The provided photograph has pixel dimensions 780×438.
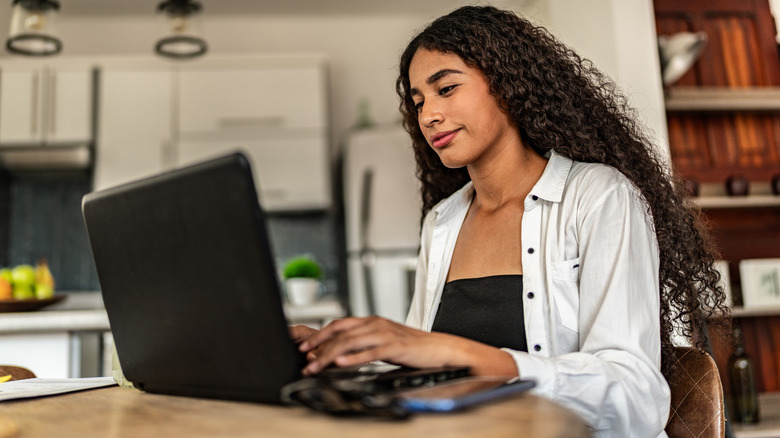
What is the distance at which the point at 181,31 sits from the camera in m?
3.28

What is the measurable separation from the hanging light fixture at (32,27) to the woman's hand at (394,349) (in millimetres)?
2947

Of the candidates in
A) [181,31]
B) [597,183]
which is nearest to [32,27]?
[181,31]

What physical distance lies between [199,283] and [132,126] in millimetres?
3678

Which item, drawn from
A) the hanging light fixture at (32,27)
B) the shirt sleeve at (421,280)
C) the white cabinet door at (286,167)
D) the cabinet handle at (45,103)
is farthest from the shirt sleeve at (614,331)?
the cabinet handle at (45,103)

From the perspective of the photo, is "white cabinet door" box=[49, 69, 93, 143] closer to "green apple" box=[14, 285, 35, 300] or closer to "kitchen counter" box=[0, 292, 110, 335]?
"green apple" box=[14, 285, 35, 300]

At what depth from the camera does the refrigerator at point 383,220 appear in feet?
12.7

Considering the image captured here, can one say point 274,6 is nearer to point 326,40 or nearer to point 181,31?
point 326,40

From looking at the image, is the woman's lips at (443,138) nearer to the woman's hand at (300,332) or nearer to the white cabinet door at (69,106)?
the woman's hand at (300,332)

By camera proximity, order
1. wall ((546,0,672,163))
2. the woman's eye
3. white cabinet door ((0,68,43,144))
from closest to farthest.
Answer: the woman's eye, wall ((546,0,672,163)), white cabinet door ((0,68,43,144))

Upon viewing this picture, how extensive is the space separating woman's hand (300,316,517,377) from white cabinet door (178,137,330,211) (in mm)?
3331

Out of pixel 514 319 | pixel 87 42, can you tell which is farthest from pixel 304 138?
pixel 514 319

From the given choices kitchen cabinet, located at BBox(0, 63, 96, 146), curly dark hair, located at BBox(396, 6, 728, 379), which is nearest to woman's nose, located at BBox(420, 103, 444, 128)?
curly dark hair, located at BBox(396, 6, 728, 379)

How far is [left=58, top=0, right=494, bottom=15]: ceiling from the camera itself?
4359mm

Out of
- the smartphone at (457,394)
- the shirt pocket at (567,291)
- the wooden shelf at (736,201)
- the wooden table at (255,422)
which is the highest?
the wooden shelf at (736,201)
